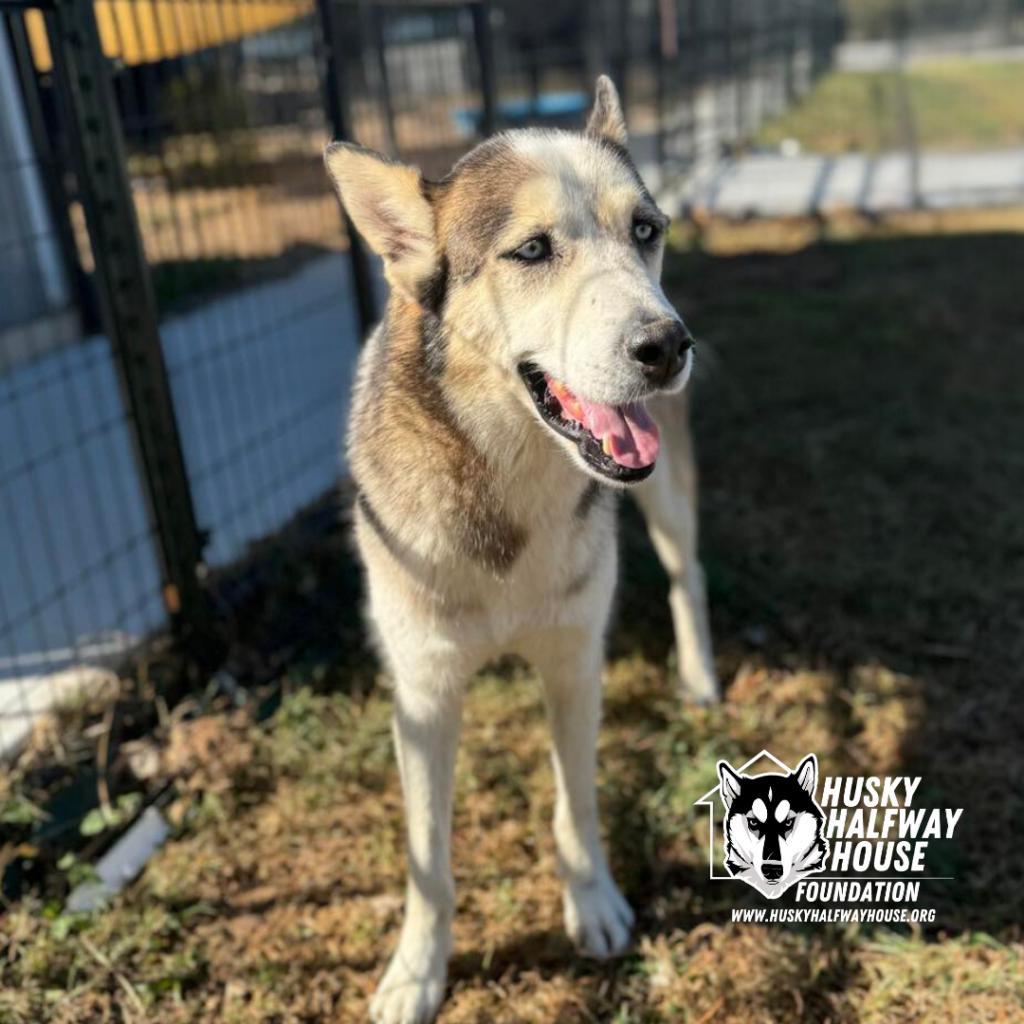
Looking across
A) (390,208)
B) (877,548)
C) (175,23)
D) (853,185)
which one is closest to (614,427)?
(390,208)

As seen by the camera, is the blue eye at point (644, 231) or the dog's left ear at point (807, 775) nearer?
the blue eye at point (644, 231)

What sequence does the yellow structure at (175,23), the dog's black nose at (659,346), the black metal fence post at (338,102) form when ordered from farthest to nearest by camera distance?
the black metal fence post at (338,102) < the yellow structure at (175,23) < the dog's black nose at (659,346)

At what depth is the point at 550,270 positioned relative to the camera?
2.06 meters

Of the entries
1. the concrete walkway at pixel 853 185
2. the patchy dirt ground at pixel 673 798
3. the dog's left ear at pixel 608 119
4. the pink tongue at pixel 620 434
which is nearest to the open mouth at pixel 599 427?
the pink tongue at pixel 620 434

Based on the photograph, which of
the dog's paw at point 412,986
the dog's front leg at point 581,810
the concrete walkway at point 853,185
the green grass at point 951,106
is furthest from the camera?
the green grass at point 951,106

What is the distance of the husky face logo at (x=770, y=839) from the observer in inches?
104

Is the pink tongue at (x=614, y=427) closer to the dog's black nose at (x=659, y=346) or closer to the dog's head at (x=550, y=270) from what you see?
the dog's head at (x=550, y=270)

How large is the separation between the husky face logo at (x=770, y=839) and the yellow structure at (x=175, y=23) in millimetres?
2919

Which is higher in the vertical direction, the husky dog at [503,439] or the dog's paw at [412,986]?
the husky dog at [503,439]

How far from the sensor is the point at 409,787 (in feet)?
8.01

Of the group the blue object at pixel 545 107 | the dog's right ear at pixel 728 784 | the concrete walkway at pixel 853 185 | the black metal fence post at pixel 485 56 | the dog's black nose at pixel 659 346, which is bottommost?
the dog's right ear at pixel 728 784

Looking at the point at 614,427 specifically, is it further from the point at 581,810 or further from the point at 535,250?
the point at 581,810

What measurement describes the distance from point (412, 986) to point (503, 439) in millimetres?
1287

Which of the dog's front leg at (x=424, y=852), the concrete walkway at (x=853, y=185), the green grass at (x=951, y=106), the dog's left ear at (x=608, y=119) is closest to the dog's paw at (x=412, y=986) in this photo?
the dog's front leg at (x=424, y=852)
